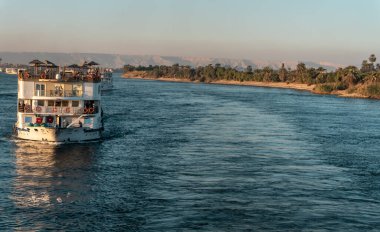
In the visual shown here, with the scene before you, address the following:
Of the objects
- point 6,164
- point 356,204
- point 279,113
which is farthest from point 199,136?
point 279,113

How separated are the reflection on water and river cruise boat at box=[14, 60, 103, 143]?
1.61 meters

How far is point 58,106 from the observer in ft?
218

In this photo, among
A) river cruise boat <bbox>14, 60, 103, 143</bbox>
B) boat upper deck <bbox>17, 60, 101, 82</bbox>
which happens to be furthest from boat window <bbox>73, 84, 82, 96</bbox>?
boat upper deck <bbox>17, 60, 101, 82</bbox>

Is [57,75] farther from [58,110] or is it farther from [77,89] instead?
[58,110]

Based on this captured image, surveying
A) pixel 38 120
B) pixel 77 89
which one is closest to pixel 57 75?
pixel 77 89

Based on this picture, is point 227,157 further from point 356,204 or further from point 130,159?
point 356,204

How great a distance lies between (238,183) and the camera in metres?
47.3

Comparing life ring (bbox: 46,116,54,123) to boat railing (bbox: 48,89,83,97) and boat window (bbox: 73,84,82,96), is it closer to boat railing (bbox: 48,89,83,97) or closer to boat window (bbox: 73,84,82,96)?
boat railing (bbox: 48,89,83,97)

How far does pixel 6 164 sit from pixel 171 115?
55.6 meters

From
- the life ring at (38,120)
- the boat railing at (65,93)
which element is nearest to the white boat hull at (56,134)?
the life ring at (38,120)

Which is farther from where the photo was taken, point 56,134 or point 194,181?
point 56,134

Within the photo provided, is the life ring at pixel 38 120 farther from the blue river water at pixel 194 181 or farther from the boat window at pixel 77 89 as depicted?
the boat window at pixel 77 89

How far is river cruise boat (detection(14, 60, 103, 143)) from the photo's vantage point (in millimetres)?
65188

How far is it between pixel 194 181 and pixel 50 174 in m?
13.1
